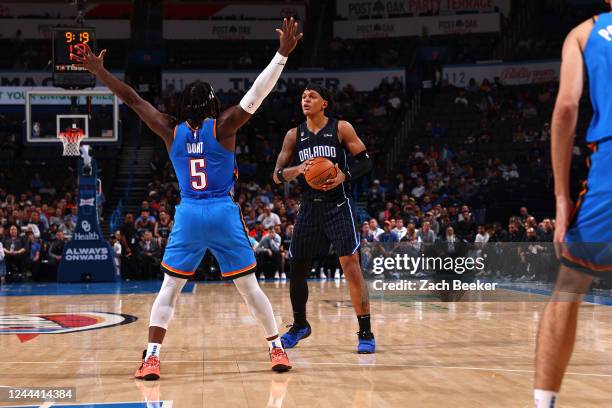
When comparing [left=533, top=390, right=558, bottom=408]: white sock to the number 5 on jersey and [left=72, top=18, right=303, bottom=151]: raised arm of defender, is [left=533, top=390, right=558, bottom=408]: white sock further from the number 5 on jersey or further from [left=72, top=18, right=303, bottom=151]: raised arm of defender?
the number 5 on jersey

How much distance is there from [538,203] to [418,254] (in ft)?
26.1

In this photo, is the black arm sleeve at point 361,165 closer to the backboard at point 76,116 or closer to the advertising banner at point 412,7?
the backboard at point 76,116

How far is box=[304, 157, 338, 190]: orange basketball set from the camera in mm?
6113

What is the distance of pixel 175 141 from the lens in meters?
5.10

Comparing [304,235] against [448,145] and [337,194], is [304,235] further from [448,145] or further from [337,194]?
[448,145]

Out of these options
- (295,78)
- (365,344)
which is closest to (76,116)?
(365,344)

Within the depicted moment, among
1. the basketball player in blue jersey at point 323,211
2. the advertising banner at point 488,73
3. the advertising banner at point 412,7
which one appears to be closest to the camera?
the basketball player in blue jersey at point 323,211

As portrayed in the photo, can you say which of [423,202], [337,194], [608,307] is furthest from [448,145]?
[337,194]

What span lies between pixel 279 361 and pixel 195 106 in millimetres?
1763

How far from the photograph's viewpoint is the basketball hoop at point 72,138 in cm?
1491

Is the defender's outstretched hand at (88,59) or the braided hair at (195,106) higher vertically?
the defender's outstretched hand at (88,59)

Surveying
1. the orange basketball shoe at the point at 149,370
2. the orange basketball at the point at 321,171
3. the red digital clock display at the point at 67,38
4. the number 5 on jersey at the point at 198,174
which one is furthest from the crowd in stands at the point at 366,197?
the orange basketball shoe at the point at 149,370

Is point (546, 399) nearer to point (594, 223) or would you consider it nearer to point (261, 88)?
point (594, 223)

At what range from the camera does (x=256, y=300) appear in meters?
5.26
